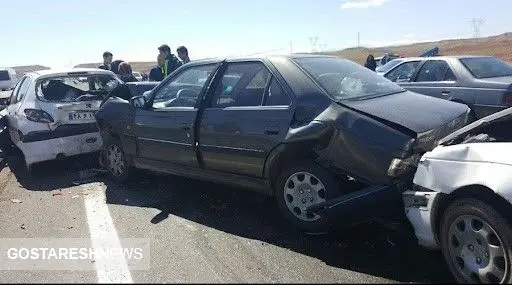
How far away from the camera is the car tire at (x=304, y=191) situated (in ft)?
12.6

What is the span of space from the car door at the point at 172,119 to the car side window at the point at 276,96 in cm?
85

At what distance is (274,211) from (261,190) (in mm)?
458

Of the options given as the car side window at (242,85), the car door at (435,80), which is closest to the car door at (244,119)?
the car side window at (242,85)

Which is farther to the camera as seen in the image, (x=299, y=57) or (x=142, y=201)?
(x=142, y=201)

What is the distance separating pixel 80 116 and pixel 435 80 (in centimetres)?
592

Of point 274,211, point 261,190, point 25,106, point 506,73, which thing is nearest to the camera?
point 261,190

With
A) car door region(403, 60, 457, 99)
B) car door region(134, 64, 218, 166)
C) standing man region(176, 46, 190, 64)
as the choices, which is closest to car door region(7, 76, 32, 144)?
car door region(134, 64, 218, 166)

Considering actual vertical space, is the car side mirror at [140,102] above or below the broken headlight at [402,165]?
above

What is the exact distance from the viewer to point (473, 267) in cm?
294

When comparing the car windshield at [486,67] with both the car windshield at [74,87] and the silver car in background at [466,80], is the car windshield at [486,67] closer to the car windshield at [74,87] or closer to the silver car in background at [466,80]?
the silver car in background at [466,80]

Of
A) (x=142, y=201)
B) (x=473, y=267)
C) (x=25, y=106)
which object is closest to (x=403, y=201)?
(x=473, y=267)

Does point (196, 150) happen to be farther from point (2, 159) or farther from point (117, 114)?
point (2, 159)

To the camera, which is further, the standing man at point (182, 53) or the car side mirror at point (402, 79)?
the standing man at point (182, 53)

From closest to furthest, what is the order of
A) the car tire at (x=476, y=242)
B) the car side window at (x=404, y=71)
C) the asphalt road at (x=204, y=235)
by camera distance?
the car tire at (x=476, y=242), the asphalt road at (x=204, y=235), the car side window at (x=404, y=71)
